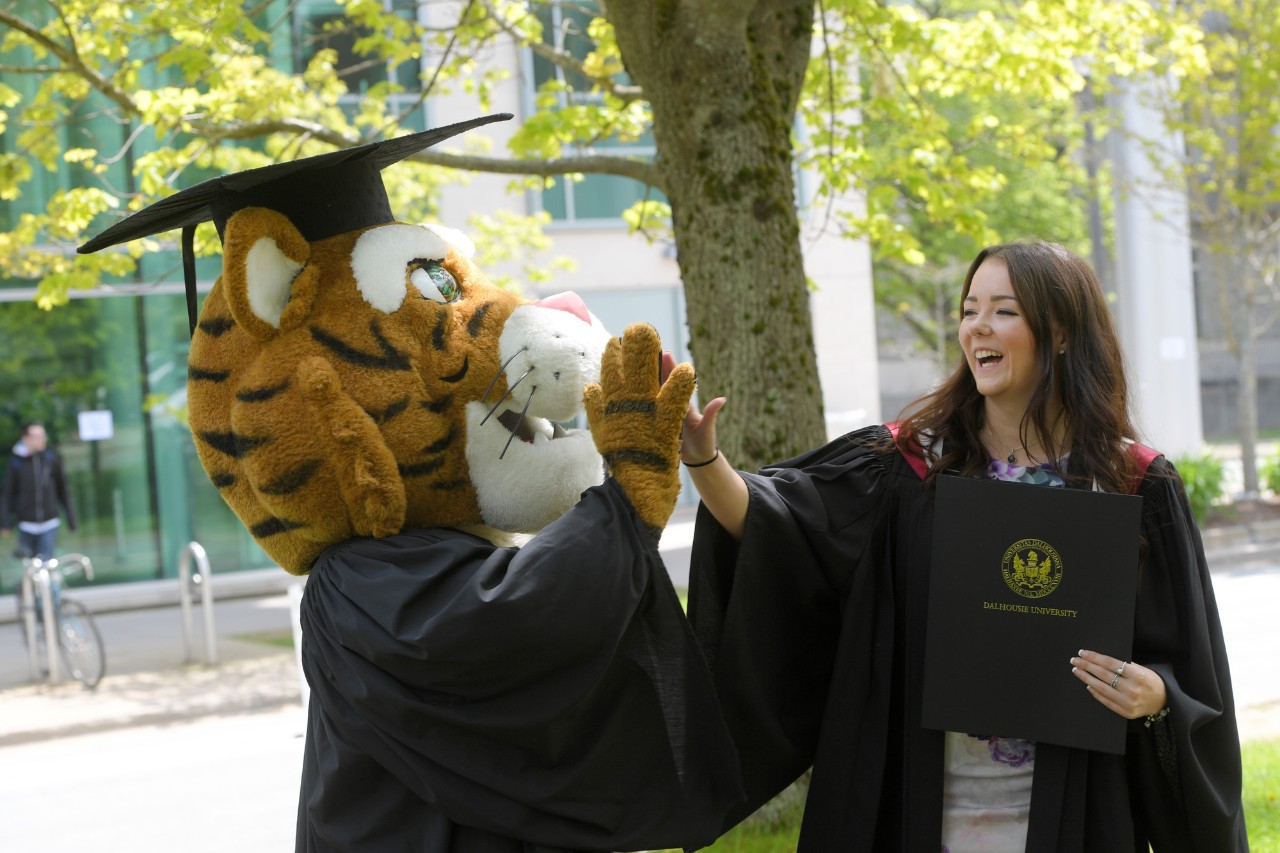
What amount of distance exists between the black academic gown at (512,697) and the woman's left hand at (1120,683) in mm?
682

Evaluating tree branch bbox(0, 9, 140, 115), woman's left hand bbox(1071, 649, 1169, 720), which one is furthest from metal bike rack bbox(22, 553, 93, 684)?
woman's left hand bbox(1071, 649, 1169, 720)

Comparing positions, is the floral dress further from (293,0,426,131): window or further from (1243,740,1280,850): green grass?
(293,0,426,131): window

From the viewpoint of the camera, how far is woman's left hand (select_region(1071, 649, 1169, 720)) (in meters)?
2.26

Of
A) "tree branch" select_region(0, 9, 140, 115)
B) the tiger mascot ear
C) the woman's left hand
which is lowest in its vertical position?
the woman's left hand

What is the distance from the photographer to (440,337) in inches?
89.5

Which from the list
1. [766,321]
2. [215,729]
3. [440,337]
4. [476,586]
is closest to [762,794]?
[476,586]

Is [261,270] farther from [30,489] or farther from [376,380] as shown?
[30,489]

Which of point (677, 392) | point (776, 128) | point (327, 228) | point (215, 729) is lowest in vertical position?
point (215, 729)

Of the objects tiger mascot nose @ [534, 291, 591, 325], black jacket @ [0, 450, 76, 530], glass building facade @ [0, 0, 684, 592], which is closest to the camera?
tiger mascot nose @ [534, 291, 591, 325]

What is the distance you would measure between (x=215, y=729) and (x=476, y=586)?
6432 millimetres

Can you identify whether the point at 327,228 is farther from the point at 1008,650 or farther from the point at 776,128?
the point at 776,128

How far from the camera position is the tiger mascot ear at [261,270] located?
86.4 inches

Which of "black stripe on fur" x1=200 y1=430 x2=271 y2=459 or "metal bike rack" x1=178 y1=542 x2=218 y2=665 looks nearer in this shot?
"black stripe on fur" x1=200 y1=430 x2=271 y2=459

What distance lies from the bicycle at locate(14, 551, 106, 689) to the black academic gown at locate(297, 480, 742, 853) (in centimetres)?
752
